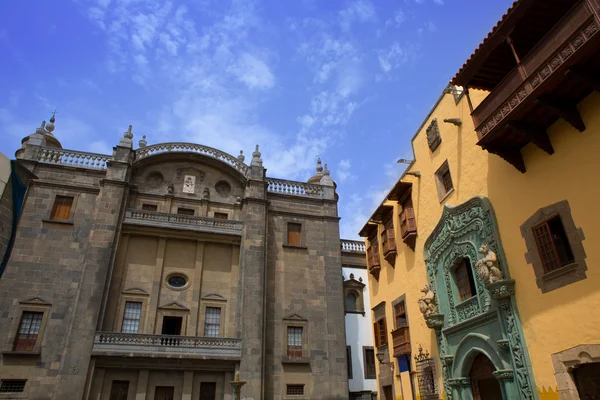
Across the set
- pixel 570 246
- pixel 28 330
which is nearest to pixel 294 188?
pixel 28 330

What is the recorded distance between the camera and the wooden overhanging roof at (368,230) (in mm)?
22047

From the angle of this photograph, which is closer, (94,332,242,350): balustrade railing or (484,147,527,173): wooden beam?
(484,147,527,173): wooden beam

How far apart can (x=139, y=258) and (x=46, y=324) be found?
513 cm

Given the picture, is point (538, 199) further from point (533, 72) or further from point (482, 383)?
point (482, 383)

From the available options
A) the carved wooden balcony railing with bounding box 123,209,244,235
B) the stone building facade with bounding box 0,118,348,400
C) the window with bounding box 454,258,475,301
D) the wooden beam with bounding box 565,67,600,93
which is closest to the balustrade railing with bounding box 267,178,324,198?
the stone building facade with bounding box 0,118,348,400

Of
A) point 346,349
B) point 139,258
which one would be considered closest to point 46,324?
point 139,258

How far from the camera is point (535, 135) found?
35.1 feet

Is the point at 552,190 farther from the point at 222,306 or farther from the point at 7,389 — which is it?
the point at 7,389

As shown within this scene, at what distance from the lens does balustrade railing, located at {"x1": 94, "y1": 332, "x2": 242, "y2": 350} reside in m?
19.3

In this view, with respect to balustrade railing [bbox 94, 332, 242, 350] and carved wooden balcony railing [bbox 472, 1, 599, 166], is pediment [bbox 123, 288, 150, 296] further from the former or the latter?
carved wooden balcony railing [bbox 472, 1, 599, 166]

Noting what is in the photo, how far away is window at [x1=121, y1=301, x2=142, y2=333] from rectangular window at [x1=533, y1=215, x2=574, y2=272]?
60.2 ft

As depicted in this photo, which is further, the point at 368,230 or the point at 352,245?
the point at 352,245

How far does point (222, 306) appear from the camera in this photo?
22547 mm

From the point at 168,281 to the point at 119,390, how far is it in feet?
18.3
